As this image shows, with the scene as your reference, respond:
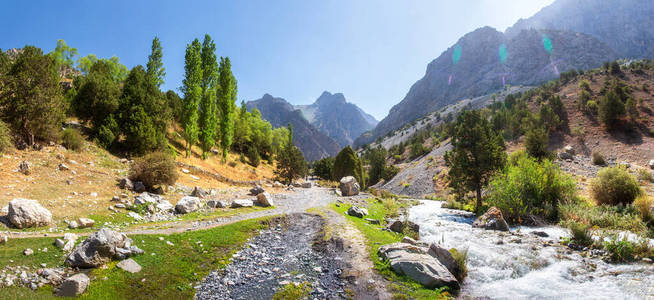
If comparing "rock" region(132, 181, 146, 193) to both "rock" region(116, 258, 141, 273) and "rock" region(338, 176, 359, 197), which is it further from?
"rock" region(338, 176, 359, 197)

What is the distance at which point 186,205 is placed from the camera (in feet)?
51.7

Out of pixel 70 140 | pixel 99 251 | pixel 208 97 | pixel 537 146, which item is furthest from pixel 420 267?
pixel 537 146

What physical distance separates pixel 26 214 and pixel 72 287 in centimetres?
593

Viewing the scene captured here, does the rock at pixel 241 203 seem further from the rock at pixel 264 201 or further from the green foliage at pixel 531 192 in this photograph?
the green foliage at pixel 531 192

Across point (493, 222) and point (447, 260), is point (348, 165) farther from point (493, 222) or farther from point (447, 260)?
point (447, 260)

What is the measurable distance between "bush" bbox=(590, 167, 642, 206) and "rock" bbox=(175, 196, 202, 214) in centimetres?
2821

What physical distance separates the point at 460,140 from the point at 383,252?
71.1 ft

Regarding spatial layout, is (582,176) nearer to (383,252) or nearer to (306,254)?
(383,252)

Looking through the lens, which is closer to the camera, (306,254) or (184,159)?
(306,254)

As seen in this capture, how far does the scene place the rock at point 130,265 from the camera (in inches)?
305

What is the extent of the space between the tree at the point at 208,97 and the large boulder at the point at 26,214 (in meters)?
27.7

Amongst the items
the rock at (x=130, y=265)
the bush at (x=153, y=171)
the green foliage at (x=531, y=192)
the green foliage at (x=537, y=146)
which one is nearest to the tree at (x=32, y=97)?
the bush at (x=153, y=171)

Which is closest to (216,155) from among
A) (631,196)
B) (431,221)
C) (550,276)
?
(431,221)

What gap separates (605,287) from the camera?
8500mm
